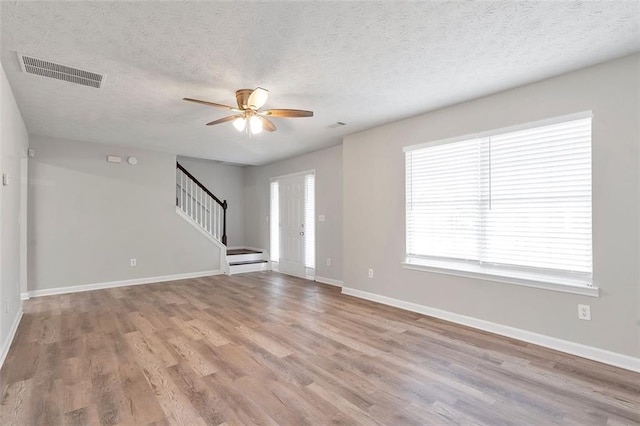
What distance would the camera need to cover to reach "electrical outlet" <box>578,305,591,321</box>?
2.78 m

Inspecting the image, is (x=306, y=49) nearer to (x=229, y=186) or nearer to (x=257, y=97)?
(x=257, y=97)

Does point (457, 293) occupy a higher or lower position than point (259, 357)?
higher

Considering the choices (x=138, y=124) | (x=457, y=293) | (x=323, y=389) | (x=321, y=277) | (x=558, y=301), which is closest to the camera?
(x=323, y=389)

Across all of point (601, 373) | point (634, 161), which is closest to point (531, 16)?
point (634, 161)

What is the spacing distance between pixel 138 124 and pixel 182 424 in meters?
3.90

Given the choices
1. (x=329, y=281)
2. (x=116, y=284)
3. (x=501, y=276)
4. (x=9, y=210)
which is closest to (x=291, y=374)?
(x=501, y=276)

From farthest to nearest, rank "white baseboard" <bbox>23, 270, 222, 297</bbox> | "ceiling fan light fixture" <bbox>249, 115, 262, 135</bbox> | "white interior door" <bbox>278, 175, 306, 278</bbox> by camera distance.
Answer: "white interior door" <bbox>278, 175, 306, 278</bbox>, "white baseboard" <bbox>23, 270, 222, 297</bbox>, "ceiling fan light fixture" <bbox>249, 115, 262, 135</bbox>

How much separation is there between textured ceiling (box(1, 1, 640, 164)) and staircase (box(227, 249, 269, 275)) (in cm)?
384

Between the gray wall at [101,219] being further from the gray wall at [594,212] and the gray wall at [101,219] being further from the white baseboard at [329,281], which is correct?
the gray wall at [594,212]

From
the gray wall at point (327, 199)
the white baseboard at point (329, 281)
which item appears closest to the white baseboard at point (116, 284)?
the white baseboard at point (329, 281)

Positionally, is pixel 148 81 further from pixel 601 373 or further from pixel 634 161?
pixel 601 373

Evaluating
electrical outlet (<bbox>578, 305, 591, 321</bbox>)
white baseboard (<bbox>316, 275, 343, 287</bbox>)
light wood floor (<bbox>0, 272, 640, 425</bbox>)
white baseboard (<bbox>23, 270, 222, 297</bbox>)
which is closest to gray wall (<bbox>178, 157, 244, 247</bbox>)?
white baseboard (<bbox>23, 270, 222, 297</bbox>)

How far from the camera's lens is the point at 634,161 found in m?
2.58

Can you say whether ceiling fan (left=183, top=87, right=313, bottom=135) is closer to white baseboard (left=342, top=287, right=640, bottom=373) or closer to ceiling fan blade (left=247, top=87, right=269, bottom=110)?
ceiling fan blade (left=247, top=87, right=269, bottom=110)
